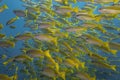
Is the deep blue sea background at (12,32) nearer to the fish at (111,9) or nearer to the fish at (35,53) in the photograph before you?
the fish at (35,53)

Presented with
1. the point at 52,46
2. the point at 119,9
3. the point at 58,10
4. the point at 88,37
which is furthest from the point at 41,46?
the point at 119,9

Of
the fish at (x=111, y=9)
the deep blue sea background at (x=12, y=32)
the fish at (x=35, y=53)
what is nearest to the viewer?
the fish at (x=35, y=53)

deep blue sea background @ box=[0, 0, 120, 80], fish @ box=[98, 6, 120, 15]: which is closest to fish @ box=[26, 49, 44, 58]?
fish @ box=[98, 6, 120, 15]

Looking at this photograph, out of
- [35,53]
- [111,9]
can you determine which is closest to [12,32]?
[111,9]

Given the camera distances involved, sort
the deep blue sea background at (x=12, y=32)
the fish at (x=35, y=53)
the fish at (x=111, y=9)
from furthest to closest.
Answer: the deep blue sea background at (x=12, y=32) → the fish at (x=111, y=9) → the fish at (x=35, y=53)

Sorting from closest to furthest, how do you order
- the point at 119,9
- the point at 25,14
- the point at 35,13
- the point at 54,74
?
the point at 54,74 < the point at 119,9 < the point at 25,14 < the point at 35,13

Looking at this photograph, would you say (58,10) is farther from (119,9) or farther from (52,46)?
(119,9)

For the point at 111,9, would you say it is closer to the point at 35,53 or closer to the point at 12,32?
the point at 35,53

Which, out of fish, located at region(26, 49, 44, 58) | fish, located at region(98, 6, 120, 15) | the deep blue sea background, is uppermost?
fish, located at region(98, 6, 120, 15)

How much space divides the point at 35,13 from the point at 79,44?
1943mm

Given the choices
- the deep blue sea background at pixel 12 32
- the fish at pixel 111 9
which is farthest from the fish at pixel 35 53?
the deep blue sea background at pixel 12 32

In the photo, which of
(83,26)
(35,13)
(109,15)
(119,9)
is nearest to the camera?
(119,9)

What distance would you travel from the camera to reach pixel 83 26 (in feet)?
20.0

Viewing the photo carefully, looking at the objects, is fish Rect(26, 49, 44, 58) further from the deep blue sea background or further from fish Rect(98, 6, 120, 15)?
the deep blue sea background
